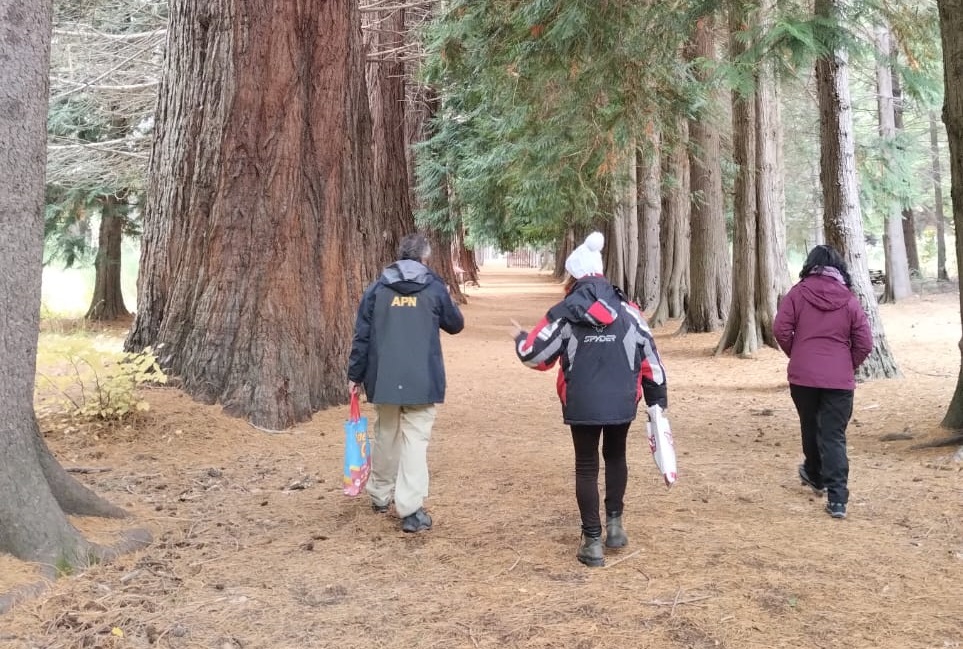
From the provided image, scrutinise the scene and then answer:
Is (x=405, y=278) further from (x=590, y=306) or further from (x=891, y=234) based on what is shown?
(x=891, y=234)

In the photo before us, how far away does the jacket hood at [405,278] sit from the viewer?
17.3 ft

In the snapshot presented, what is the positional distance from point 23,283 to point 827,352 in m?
4.82

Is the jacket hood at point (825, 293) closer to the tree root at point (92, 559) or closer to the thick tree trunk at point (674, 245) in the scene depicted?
the tree root at point (92, 559)

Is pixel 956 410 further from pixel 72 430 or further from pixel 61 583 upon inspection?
pixel 72 430

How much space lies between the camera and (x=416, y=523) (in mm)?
5230

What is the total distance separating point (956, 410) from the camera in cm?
729

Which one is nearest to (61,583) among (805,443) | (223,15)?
(805,443)

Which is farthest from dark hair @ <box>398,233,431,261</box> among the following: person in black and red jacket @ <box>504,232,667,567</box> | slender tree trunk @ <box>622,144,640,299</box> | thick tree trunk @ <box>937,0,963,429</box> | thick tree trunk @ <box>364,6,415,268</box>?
slender tree trunk @ <box>622,144,640,299</box>

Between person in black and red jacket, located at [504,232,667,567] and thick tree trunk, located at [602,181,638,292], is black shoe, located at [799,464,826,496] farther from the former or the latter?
thick tree trunk, located at [602,181,638,292]

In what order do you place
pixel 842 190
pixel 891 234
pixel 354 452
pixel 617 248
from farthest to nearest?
pixel 617 248
pixel 891 234
pixel 842 190
pixel 354 452

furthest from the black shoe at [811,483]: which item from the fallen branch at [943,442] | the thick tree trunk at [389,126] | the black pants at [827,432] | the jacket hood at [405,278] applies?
the thick tree trunk at [389,126]

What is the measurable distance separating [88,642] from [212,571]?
0.99 metres

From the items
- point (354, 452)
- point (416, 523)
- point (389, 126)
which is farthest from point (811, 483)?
point (389, 126)

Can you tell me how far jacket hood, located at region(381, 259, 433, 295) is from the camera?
5.27 metres
